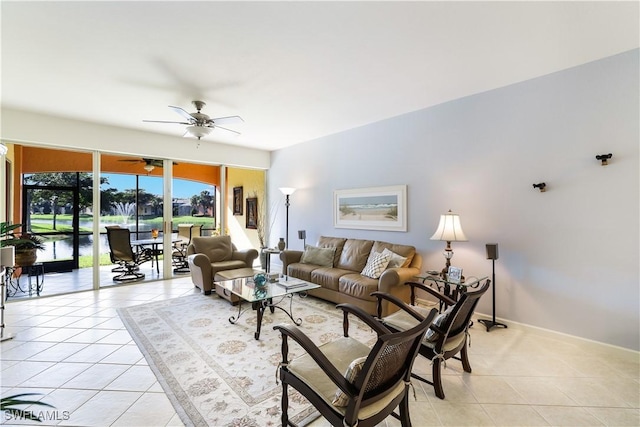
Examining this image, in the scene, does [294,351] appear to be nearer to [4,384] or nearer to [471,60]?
[4,384]

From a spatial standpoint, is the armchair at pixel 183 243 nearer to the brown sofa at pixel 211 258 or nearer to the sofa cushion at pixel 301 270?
the brown sofa at pixel 211 258

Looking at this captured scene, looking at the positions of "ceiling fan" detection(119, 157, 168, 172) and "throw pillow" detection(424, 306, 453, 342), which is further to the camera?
"ceiling fan" detection(119, 157, 168, 172)

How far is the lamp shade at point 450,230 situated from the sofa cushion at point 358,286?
1012 mm

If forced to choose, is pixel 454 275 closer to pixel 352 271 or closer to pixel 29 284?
pixel 352 271

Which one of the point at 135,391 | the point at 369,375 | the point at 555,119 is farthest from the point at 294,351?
the point at 555,119

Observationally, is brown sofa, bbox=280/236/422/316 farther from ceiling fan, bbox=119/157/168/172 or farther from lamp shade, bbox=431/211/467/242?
ceiling fan, bbox=119/157/168/172

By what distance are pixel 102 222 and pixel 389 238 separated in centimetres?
504

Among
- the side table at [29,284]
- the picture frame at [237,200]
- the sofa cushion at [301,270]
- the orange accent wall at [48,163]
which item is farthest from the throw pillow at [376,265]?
the side table at [29,284]

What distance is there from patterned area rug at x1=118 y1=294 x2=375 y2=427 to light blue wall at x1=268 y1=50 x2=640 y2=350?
1.89 meters

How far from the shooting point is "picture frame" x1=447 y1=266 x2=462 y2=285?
322 cm

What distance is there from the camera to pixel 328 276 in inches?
160

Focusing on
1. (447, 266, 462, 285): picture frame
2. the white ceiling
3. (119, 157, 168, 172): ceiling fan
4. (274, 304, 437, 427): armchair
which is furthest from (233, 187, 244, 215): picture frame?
(274, 304, 437, 427): armchair

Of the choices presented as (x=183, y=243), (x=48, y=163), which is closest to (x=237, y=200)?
(x=183, y=243)

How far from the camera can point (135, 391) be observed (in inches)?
84.7
